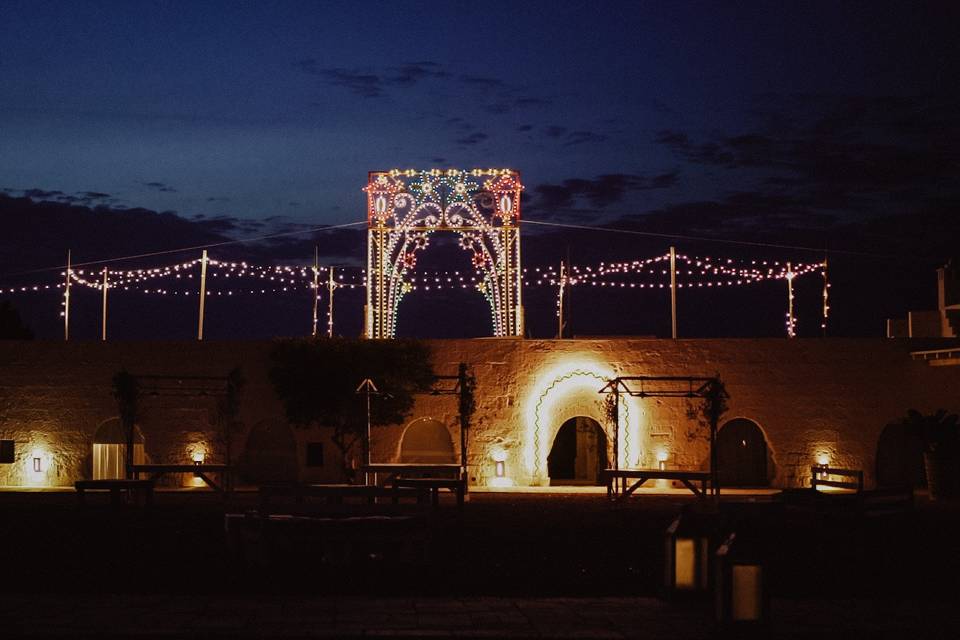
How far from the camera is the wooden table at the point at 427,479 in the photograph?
1554 cm

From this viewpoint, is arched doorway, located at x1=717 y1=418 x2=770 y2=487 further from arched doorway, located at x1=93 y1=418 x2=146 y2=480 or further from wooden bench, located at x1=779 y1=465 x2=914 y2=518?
arched doorway, located at x1=93 y1=418 x2=146 y2=480

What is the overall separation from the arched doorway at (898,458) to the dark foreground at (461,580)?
29.9 ft

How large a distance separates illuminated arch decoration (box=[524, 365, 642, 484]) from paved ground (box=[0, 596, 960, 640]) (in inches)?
545

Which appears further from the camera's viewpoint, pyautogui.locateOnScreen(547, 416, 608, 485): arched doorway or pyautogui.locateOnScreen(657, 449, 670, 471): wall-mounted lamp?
pyautogui.locateOnScreen(547, 416, 608, 485): arched doorway

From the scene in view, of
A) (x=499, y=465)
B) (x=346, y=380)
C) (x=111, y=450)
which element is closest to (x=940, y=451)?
(x=499, y=465)

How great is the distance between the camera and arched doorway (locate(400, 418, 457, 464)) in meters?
25.2

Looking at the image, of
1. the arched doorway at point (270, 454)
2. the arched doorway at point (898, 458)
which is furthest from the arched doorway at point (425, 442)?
the arched doorway at point (898, 458)

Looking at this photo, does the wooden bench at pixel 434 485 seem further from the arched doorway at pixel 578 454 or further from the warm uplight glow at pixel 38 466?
the warm uplight glow at pixel 38 466

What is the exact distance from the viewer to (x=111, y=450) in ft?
78.2

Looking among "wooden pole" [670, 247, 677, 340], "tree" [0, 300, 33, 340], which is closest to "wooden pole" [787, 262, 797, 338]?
"wooden pole" [670, 247, 677, 340]

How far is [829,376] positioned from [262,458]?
11.1 m

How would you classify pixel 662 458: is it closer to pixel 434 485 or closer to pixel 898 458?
pixel 898 458

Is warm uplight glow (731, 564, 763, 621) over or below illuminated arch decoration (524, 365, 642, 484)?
below

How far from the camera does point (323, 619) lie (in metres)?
7.72
